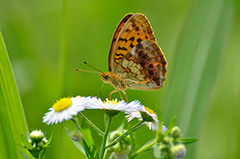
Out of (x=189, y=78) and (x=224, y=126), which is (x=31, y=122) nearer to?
(x=189, y=78)

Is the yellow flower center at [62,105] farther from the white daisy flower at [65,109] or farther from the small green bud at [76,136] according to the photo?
the small green bud at [76,136]

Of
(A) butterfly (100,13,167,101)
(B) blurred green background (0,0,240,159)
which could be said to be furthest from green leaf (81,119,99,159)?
(A) butterfly (100,13,167,101)

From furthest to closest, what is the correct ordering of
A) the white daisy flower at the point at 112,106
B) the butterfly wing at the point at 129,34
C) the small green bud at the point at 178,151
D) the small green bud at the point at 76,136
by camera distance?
the butterfly wing at the point at 129,34 → the white daisy flower at the point at 112,106 → the small green bud at the point at 76,136 → the small green bud at the point at 178,151

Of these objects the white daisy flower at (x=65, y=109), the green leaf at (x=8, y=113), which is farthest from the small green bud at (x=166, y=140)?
the green leaf at (x=8, y=113)

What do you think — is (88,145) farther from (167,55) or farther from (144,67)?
(167,55)

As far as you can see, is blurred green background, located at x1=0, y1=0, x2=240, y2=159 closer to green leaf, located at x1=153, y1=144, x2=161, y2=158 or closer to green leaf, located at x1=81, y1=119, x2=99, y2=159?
green leaf, located at x1=81, y1=119, x2=99, y2=159

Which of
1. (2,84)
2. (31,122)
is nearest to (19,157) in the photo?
(2,84)
